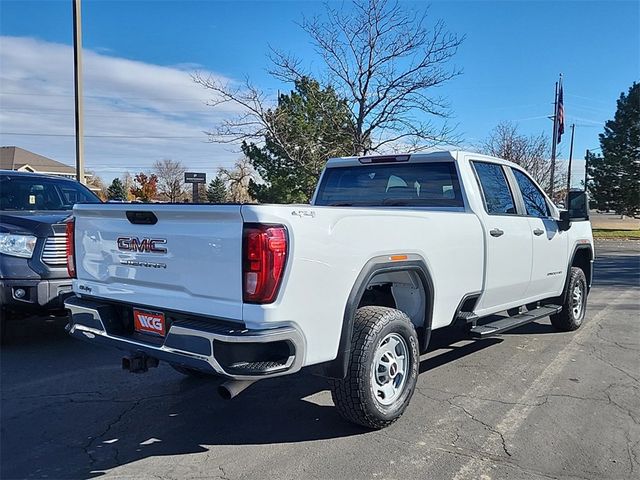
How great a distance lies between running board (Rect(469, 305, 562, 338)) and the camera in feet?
16.1

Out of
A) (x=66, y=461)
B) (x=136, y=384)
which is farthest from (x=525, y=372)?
(x=66, y=461)

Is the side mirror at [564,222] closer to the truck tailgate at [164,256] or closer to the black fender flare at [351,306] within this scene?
the black fender flare at [351,306]

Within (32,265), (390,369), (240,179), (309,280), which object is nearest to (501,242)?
(390,369)

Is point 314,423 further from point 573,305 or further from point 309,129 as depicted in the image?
point 309,129

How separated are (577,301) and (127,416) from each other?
5.68 meters

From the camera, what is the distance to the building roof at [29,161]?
154 ft

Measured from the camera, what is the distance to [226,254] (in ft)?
10.2

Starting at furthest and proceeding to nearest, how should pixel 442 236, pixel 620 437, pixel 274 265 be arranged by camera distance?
pixel 442 236 < pixel 620 437 < pixel 274 265

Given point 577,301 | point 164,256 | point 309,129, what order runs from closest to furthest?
point 164,256 → point 577,301 → point 309,129

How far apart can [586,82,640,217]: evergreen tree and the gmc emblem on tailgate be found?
4155cm

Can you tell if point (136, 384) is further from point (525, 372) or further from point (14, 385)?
point (525, 372)

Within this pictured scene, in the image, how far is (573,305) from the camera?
23.0 feet

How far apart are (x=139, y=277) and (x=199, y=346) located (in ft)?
2.55

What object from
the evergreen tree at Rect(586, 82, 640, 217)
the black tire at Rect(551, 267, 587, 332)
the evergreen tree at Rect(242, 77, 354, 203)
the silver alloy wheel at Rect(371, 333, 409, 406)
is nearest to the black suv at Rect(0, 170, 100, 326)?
the silver alloy wheel at Rect(371, 333, 409, 406)
